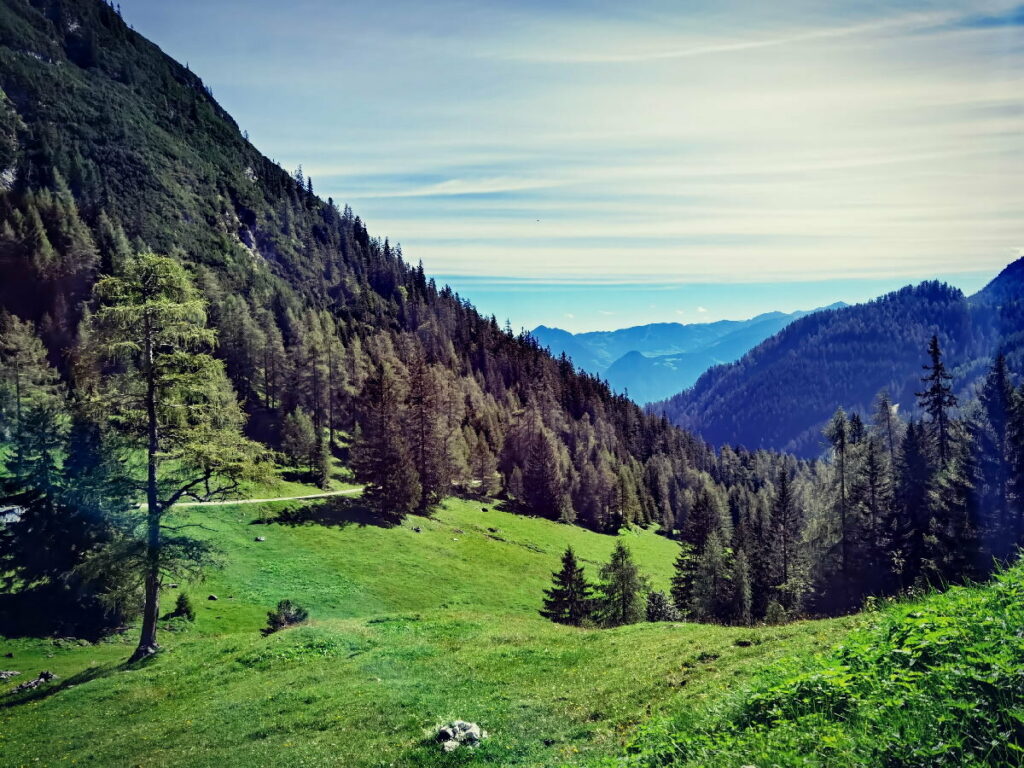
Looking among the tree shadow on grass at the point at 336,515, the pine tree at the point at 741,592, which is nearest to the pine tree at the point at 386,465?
the tree shadow on grass at the point at 336,515

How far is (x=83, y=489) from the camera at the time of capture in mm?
38312

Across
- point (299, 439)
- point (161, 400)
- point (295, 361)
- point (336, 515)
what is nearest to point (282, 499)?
point (336, 515)

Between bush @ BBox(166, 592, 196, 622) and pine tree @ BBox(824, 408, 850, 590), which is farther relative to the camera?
pine tree @ BBox(824, 408, 850, 590)

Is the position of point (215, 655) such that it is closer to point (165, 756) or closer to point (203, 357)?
point (165, 756)

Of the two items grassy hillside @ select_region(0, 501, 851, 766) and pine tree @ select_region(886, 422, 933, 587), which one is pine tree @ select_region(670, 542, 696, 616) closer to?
pine tree @ select_region(886, 422, 933, 587)

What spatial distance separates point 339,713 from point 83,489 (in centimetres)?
3324

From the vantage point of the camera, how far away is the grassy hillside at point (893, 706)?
5855 mm

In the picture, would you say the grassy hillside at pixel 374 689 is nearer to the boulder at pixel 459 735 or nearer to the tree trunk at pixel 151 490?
the boulder at pixel 459 735

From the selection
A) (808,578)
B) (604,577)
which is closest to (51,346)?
(604,577)

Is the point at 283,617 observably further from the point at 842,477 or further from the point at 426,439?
the point at 842,477

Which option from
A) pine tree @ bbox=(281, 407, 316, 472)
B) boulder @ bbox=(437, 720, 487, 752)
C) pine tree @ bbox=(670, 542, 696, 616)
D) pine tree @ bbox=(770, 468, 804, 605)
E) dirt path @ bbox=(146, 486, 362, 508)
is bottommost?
pine tree @ bbox=(670, 542, 696, 616)

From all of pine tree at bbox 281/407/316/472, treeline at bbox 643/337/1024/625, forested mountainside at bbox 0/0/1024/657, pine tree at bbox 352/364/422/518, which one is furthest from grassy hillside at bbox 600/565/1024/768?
pine tree at bbox 281/407/316/472

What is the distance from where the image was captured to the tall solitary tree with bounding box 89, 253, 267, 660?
24.4m

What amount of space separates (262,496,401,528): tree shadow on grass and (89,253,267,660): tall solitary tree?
31680mm
